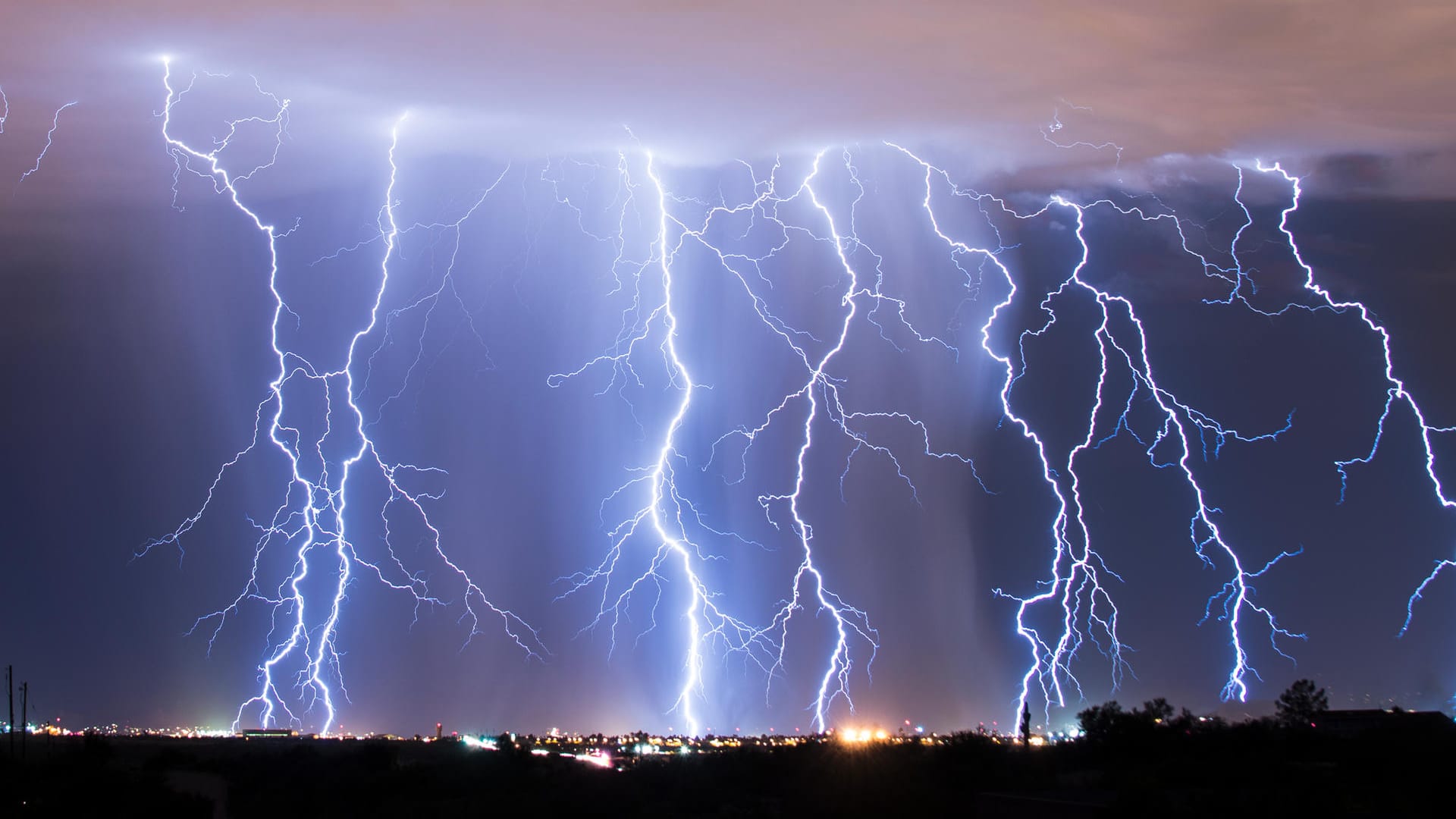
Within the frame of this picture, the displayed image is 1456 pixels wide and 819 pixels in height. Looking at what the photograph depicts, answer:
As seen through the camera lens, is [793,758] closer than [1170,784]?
No

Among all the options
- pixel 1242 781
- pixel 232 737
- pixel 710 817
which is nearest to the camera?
pixel 1242 781

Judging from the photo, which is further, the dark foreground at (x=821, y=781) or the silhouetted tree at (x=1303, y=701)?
the silhouetted tree at (x=1303, y=701)

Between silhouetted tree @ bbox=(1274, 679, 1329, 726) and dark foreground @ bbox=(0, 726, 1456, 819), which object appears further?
silhouetted tree @ bbox=(1274, 679, 1329, 726)

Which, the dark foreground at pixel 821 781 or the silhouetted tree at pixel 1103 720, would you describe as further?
the silhouetted tree at pixel 1103 720

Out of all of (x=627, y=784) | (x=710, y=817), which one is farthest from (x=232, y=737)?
(x=710, y=817)

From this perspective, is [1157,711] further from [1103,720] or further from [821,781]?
[821,781]

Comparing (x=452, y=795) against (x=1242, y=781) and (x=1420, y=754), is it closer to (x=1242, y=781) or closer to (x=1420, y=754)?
(x=1242, y=781)

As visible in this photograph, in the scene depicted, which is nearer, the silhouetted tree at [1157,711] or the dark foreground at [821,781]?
the dark foreground at [821,781]

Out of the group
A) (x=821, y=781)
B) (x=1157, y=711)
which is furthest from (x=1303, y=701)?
(x=821, y=781)
